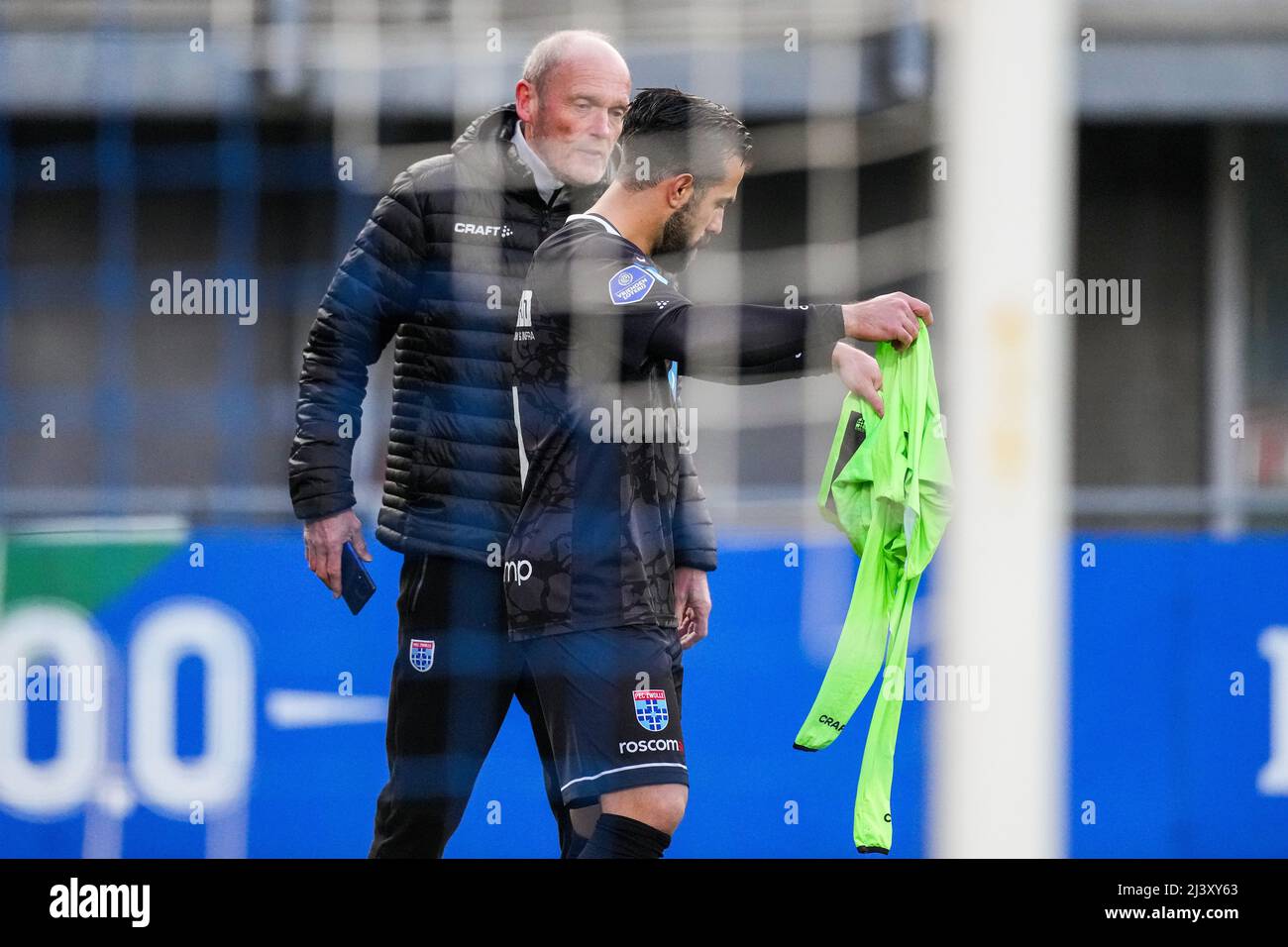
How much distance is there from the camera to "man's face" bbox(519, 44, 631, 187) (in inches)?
102

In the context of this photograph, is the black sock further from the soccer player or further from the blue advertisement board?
the blue advertisement board

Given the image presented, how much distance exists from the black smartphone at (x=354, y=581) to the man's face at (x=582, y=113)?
2.60ft

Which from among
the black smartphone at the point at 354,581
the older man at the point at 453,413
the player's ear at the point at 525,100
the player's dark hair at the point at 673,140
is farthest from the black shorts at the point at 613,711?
the player's ear at the point at 525,100

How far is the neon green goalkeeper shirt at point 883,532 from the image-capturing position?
2508mm

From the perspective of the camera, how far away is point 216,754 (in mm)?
2709

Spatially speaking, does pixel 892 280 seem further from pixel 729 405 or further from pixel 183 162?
pixel 183 162

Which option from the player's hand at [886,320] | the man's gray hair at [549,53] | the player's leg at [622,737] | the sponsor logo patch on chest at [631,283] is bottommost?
the player's leg at [622,737]

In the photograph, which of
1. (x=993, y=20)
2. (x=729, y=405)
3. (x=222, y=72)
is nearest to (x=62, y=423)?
(x=222, y=72)

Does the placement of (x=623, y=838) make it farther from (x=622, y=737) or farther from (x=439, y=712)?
(x=439, y=712)

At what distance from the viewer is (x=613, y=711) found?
245 centimetres

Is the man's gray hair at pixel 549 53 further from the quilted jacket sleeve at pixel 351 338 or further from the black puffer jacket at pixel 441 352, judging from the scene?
the quilted jacket sleeve at pixel 351 338

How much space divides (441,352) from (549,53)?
0.56 meters

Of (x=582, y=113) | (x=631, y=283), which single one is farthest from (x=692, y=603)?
(x=582, y=113)
